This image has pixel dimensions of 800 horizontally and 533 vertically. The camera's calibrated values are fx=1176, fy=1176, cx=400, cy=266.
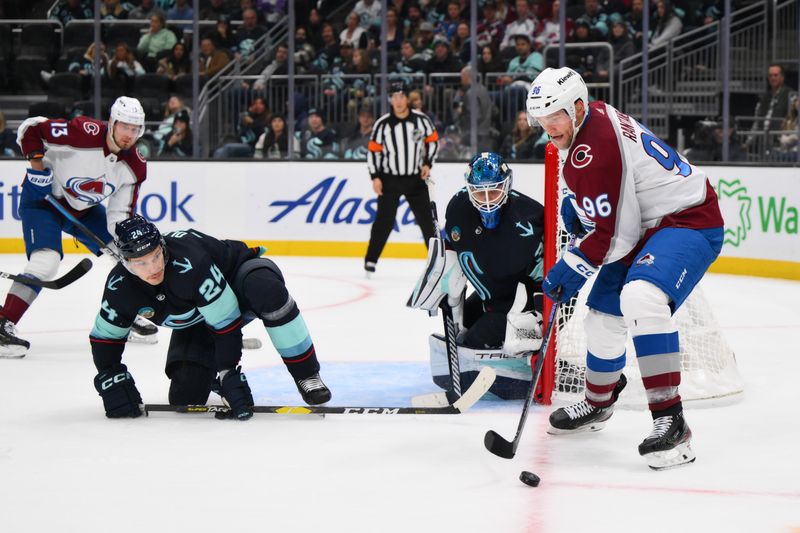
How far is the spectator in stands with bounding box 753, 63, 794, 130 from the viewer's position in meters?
8.80

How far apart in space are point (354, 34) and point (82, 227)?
5901mm

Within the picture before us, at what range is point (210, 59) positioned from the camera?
10445mm

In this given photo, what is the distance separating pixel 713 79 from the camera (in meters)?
9.75

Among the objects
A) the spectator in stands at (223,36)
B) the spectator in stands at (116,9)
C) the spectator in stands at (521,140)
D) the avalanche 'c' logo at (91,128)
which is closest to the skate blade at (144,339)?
the avalanche 'c' logo at (91,128)

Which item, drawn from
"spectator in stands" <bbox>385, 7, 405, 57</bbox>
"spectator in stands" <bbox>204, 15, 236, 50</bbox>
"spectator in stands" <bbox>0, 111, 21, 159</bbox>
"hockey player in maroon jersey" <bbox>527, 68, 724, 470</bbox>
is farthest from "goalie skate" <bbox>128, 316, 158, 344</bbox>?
"spectator in stands" <bbox>204, 15, 236, 50</bbox>

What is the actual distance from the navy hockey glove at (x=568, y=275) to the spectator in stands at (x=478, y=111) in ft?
19.4

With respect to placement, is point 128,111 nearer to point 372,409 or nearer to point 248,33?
point 372,409

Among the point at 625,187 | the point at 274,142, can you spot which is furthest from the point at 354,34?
the point at 625,187

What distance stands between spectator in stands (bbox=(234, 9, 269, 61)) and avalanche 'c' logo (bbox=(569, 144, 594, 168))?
7902 mm

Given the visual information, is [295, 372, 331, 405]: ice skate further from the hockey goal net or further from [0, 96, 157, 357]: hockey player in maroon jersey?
[0, 96, 157, 357]: hockey player in maroon jersey

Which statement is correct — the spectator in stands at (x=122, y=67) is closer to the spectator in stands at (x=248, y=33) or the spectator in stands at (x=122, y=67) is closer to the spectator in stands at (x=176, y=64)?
the spectator in stands at (x=176, y=64)

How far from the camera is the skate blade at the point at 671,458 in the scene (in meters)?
3.15

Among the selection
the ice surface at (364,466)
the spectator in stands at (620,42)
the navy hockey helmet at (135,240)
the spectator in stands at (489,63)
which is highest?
the spectator in stands at (620,42)

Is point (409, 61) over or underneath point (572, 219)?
over
